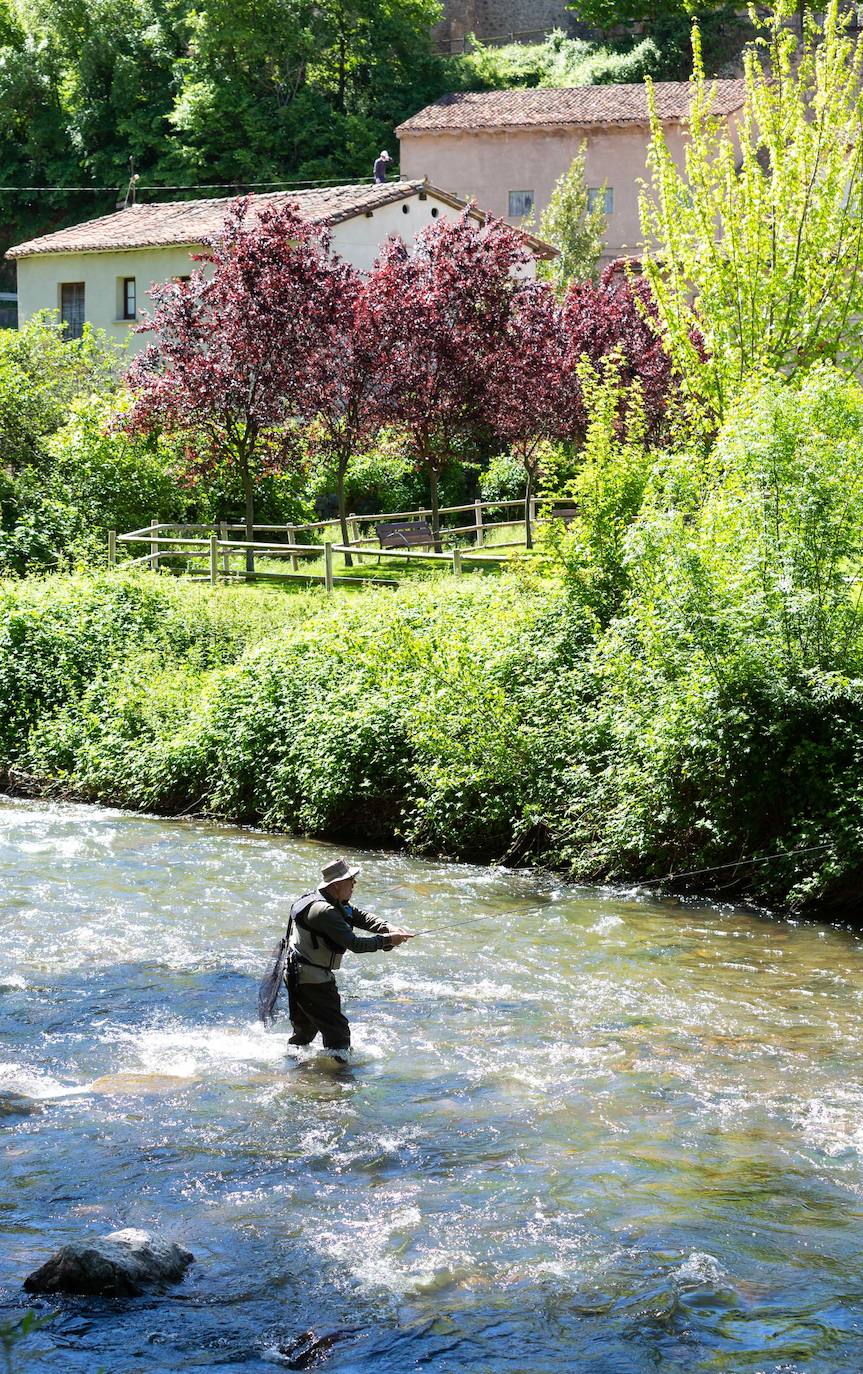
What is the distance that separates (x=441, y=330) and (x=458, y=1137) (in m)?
20.1

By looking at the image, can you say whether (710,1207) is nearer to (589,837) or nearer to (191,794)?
(589,837)

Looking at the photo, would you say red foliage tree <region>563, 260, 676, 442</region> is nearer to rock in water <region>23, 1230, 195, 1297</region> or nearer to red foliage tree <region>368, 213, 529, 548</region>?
red foliage tree <region>368, 213, 529, 548</region>

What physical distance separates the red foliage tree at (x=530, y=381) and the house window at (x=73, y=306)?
678 inches

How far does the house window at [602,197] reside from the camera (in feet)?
164

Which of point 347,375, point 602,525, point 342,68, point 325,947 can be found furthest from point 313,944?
point 342,68

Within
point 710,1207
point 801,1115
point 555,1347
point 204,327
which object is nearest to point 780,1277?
point 710,1207

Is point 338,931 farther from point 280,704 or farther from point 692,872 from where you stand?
point 280,704

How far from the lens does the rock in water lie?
5.91 meters

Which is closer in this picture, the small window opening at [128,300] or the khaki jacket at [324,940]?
the khaki jacket at [324,940]

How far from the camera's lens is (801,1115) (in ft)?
26.9

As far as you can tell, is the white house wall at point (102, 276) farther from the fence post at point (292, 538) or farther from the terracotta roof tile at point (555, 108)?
the terracotta roof tile at point (555, 108)

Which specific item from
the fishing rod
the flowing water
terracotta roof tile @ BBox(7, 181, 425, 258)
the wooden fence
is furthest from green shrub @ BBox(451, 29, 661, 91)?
the flowing water

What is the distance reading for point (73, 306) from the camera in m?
43.2

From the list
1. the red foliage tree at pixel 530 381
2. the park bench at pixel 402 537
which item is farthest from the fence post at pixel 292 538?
the red foliage tree at pixel 530 381
